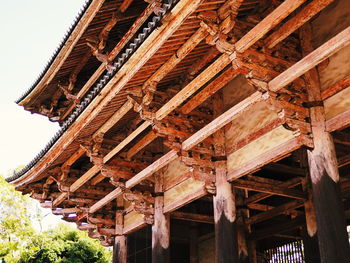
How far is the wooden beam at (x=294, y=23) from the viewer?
6.83 metres

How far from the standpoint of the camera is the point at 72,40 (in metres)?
12.0

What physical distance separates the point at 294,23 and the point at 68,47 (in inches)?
272

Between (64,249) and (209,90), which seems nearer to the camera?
(209,90)

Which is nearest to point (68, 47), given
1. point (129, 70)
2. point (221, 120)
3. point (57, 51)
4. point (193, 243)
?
point (57, 51)

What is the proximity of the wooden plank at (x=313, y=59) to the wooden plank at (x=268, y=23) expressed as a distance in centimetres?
64

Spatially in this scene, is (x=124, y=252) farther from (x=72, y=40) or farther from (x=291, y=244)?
(x=72, y=40)

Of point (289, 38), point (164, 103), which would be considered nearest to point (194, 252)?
point (164, 103)

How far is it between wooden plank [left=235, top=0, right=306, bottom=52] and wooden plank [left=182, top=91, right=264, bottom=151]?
0.80 meters

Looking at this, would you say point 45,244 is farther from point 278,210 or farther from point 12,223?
point 278,210

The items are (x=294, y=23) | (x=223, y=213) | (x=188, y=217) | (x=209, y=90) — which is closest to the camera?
(x=294, y=23)

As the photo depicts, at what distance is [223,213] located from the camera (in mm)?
8656

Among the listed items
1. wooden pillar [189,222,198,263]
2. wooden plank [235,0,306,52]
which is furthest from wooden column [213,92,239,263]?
wooden pillar [189,222,198,263]

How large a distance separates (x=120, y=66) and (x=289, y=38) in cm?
297

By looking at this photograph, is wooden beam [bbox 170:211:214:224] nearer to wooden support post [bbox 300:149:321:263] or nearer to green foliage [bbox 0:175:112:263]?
wooden support post [bbox 300:149:321:263]
